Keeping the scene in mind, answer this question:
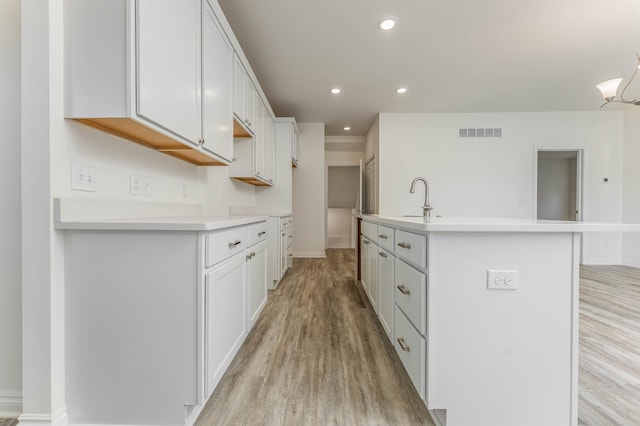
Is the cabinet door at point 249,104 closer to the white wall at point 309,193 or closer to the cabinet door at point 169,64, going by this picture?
the cabinet door at point 169,64

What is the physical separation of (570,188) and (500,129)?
12.2 ft

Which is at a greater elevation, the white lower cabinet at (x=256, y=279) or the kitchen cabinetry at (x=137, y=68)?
the kitchen cabinetry at (x=137, y=68)

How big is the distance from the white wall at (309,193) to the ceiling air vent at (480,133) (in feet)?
8.40

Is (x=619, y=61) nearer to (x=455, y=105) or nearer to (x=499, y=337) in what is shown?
(x=455, y=105)

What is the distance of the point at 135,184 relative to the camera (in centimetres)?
157

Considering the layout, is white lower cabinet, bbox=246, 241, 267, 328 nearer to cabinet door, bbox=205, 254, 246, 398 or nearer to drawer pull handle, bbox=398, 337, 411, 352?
cabinet door, bbox=205, 254, 246, 398

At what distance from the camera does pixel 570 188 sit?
6.97m

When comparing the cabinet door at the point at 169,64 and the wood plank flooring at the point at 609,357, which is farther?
the wood plank flooring at the point at 609,357

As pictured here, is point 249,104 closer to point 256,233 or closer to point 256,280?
point 256,233

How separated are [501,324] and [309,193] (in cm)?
451

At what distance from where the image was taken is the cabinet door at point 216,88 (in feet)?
5.61

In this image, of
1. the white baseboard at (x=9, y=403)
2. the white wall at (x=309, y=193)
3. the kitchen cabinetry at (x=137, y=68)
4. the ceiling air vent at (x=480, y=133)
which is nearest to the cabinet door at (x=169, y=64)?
the kitchen cabinetry at (x=137, y=68)

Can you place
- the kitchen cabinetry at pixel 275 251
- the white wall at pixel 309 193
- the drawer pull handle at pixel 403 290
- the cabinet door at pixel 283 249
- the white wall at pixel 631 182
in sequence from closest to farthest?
the drawer pull handle at pixel 403 290
the kitchen cabinetry at pixel 275 251
the cabinet door at pixel 283 249
the white wall at pixel 631 182
the white wall at pixel 309 193

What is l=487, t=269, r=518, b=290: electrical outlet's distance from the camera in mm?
1159
